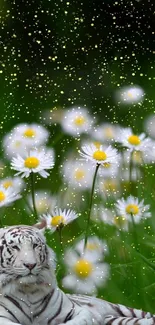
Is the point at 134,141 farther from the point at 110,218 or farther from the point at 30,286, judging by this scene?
the point at 30,286

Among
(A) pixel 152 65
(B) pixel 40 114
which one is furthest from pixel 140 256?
(A) pixel 152 65

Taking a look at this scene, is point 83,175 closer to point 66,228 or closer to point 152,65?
point 66,228

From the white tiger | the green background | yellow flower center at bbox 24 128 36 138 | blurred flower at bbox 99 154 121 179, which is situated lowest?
the white tiger

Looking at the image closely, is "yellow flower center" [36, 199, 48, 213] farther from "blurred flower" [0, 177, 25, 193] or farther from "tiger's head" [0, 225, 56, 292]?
"tiger's head" [0, 225, 56, 292]

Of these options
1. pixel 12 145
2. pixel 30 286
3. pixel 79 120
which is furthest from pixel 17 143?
pixel 30 286

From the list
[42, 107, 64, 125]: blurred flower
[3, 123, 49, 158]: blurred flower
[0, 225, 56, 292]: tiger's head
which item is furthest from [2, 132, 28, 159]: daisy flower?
[0, 225, 56, 292]: tiger's head

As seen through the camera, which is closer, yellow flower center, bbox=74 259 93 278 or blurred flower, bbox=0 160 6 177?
yellow flower center, bbox=74 259 93 278
